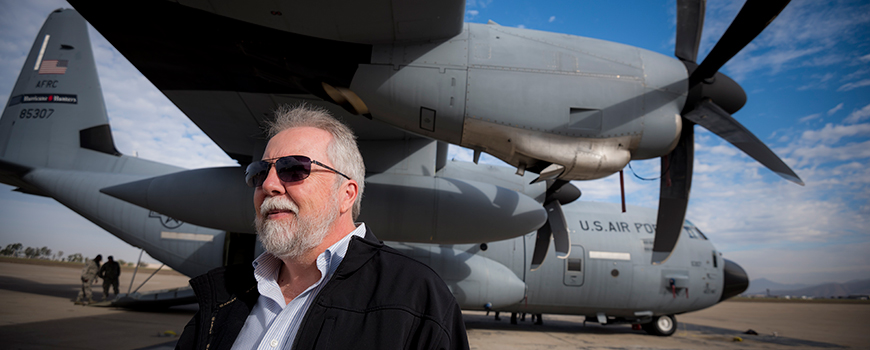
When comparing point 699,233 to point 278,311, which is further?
point 699,233

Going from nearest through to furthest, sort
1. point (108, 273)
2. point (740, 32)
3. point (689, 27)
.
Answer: point (740, 32) < point (689, 27) < point (108, 273)

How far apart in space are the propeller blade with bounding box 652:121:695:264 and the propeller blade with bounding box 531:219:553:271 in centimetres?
295

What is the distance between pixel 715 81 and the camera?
476 cm

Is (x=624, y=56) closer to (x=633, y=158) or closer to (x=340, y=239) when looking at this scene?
(x=633, y=158)

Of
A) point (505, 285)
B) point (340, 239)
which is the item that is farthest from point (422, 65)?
point (505, 285)

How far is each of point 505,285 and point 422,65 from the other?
5.51 meters

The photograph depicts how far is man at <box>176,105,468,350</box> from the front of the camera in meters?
1.04

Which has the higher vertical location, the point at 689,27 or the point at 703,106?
the point at 689,27

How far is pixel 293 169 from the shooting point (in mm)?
1300

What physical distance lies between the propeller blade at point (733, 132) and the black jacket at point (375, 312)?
462cm

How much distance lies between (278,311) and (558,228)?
769 centimetres

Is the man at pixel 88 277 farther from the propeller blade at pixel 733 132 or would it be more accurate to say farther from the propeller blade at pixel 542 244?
the propeller blade at pixel 733 132

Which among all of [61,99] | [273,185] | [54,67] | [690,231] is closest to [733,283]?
[690,231]

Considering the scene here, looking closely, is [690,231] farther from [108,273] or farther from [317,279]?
[108,273]
